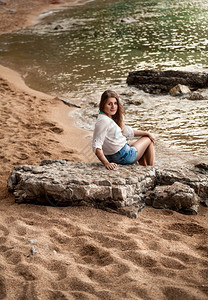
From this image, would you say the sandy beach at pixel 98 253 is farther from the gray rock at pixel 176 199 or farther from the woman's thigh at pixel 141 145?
the woman's thigh at pixel 141 145

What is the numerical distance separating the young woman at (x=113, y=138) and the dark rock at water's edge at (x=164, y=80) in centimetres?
668

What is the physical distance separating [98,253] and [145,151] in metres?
2.52

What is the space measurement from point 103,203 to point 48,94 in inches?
324

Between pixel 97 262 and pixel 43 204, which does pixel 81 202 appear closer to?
pixel 43 204

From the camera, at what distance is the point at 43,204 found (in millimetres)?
5383

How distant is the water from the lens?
10.2 m

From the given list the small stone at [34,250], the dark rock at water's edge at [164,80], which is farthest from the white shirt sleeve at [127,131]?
the dark rock at water's edge at [164,80]

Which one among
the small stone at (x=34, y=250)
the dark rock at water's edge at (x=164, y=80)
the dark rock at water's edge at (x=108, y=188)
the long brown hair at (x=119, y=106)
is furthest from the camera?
the dark rock at water's edge at (x=164, y=80)

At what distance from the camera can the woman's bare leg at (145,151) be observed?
617 cm

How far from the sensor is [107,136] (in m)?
5.91

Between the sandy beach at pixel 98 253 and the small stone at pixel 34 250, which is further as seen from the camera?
the small stone at pixel 34 250

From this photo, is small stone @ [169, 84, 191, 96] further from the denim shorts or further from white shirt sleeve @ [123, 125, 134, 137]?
the denim shorts

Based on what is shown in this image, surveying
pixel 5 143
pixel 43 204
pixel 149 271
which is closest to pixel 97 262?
pixel 149 271

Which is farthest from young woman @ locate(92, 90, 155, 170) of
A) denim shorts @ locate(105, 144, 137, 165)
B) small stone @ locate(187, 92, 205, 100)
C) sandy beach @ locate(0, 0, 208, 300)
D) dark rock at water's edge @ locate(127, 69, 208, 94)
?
dark rock at water's edge @ locate(127, 69, 208, 94)
